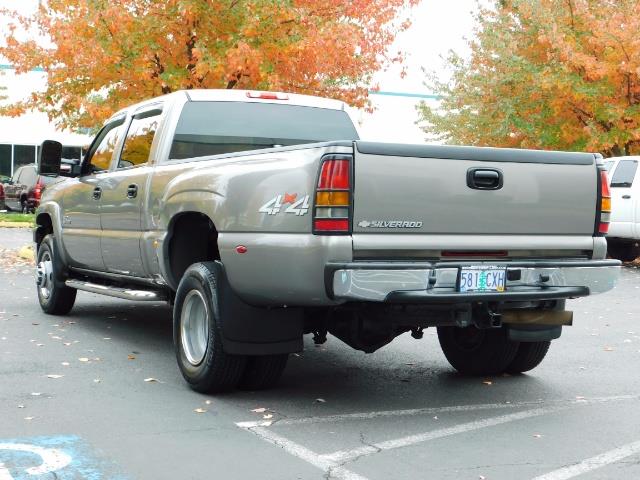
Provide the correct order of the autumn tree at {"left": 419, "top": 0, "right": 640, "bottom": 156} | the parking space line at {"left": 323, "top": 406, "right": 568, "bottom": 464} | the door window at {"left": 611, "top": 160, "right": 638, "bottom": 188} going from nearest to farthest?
the parking space line at {"left": 323, "top": 406, "right": 568, "bottom": 464} < the door window at {"left": 611, "top": 160, "right": 638, "bottom": 188} < the autumn tree at {"left": 419, "top": 0, "right": 640, "bottom": 156}

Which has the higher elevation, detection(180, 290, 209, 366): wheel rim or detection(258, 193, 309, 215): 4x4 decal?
detection(258, 193, 309, 215): 4x4 decal

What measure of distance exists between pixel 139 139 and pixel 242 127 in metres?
0.92

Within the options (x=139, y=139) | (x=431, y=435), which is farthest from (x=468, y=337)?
(x=139, y=139)

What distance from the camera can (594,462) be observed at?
491 cm

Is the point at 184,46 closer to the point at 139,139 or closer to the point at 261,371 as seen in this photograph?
the point at 139,139

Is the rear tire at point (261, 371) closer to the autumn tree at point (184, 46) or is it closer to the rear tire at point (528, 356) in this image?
the rear tire at point (528, 356)

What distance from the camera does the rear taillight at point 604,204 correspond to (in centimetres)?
623

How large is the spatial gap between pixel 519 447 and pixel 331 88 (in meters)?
14.0

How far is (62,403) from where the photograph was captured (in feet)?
19.8

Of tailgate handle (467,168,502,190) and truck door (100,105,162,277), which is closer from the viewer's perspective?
tailgate handle (467,168,502,190)

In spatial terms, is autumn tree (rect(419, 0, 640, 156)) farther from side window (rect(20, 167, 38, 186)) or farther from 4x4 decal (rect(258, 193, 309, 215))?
4x4 decal (rect(258, 193, 309, 215))

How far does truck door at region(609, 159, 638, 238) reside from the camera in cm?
1720

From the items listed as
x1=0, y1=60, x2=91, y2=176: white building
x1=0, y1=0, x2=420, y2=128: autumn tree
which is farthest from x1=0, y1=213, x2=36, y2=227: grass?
x1=0, y1=60, x2=91, y2=176: white building

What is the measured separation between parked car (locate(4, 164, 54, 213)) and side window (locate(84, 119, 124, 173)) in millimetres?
23674
